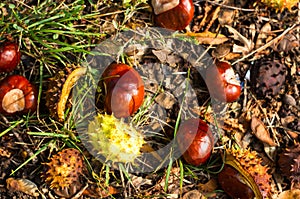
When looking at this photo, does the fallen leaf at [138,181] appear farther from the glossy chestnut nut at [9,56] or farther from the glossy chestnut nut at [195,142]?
the glossy chestnut nut at [9,56]

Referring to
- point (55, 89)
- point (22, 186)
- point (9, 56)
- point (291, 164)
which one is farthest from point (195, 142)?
point (9, 56)

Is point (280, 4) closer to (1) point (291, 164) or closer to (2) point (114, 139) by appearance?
(1) point (291, 164)

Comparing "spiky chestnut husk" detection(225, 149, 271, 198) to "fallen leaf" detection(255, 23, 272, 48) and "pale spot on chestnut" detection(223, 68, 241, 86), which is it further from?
"fallen leaf" detection(255, 23, 272, 48)

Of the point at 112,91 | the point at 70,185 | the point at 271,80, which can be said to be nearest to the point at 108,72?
the point at 112,91

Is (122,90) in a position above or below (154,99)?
above

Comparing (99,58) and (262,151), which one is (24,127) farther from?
(262,151)

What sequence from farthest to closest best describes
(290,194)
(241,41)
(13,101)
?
(241,41) → (290,194) → (13,101)
